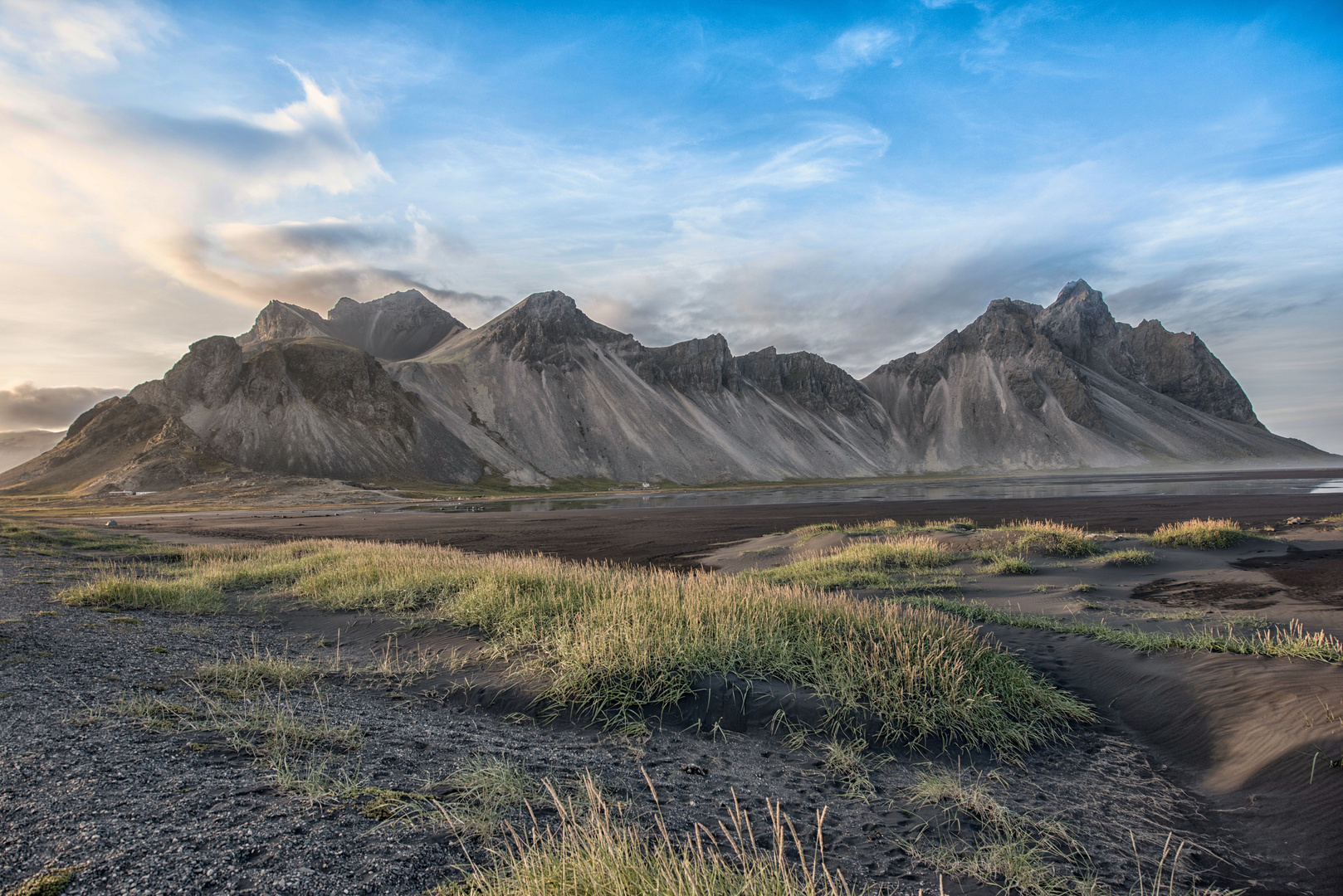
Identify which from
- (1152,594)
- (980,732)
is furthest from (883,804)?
(1152,594)

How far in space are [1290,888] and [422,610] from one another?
12.7 m

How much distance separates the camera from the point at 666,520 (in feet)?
143

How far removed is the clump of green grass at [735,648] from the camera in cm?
760

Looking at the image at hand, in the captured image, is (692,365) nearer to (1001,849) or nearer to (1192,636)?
(1192,636)

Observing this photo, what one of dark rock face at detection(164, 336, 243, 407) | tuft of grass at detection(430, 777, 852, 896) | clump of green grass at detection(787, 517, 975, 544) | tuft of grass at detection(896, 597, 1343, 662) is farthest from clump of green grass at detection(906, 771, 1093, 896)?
dark rock face at detection(164, 336, 243, 407)

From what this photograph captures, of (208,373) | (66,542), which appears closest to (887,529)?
(66,542)

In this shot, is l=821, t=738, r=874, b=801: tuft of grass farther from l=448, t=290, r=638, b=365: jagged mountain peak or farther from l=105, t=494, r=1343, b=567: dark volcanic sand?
l=448, t=290, r=638, b=365: jagged mountain peak

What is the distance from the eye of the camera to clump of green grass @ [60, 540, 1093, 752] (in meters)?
7.60

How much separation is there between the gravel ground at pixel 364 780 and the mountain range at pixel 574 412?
308 ft

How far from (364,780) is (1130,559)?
2173cm

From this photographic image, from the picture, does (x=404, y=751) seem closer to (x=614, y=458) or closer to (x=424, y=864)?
(x=424, y=864)

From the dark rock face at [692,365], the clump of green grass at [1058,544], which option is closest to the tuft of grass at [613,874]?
the clump of green grass at [1058,544]

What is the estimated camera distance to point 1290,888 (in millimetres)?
4750

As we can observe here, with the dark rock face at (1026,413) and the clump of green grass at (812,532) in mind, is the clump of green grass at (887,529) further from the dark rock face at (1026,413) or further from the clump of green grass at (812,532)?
the dark rock face at (1026,413)
